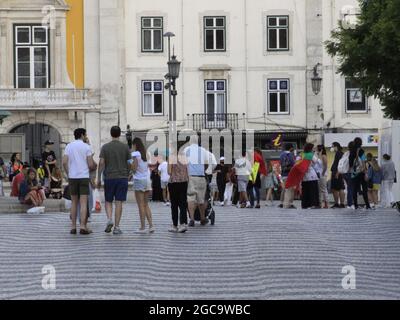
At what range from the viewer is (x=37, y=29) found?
4766 centimetres

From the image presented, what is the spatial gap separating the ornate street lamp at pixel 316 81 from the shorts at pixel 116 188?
29.7 metres

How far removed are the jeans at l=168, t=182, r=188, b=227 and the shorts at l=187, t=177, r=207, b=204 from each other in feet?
2.63

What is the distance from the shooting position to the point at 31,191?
24.3 m

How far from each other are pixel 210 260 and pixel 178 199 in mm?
4131

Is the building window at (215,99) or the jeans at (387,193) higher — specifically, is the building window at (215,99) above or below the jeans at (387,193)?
above

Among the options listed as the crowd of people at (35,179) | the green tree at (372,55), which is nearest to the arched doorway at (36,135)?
the crowd of people at (35,179)

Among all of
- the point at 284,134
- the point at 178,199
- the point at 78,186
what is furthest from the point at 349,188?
the point at 284,134

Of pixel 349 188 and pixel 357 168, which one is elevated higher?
pixel 357 168

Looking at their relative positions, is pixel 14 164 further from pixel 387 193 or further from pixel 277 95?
pixel 277 95

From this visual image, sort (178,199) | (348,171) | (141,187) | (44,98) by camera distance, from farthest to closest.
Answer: (44,98), (348,171), (178,199), (141,187)

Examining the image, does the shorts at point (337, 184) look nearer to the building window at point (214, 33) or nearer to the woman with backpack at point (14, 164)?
the woman with backpack at point (14, 164)

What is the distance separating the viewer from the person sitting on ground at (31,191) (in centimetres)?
2427

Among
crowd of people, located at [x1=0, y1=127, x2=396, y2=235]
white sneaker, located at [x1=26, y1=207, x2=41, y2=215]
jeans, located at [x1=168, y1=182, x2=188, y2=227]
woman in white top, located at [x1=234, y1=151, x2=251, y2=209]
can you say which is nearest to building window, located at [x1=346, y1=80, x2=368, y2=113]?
crowd of people, located at [x1=0, y1=127, x2=396, y2=235]
